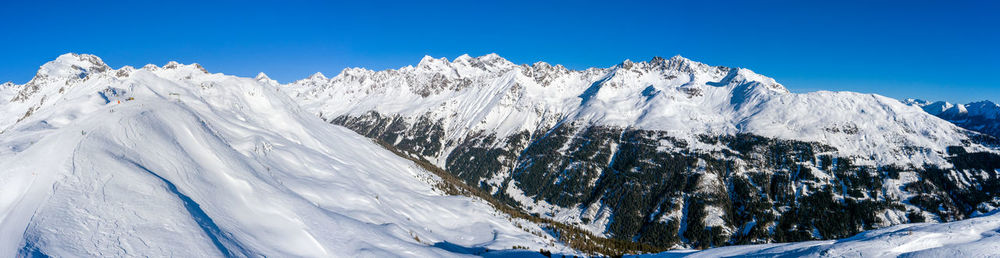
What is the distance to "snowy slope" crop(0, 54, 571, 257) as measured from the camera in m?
19.8

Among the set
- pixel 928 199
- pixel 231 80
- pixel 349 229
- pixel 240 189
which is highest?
pixel 231 80

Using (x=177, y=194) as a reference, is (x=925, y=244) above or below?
below

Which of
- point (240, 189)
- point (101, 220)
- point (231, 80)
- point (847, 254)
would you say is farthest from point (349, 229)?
point (231, 80)

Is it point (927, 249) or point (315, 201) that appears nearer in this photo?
point (927, 249)

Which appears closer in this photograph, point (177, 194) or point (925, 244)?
point (925, 244)

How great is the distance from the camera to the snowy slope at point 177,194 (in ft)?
64.9

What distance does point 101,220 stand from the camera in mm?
19969

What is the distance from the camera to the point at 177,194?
2627 centimetres

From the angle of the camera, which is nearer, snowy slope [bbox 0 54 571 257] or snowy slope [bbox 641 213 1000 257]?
snowy slope [bbox 641 213 1000 257]

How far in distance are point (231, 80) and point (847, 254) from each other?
122m

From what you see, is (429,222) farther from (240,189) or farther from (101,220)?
(101,220)

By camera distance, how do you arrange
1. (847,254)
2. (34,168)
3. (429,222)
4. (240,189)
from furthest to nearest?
(429,222) < (240,189) < (34,168) < (847,254)

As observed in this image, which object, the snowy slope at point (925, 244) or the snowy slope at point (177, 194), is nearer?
the snowy slope at point (925, 244)

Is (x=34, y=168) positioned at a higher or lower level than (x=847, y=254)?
higher
